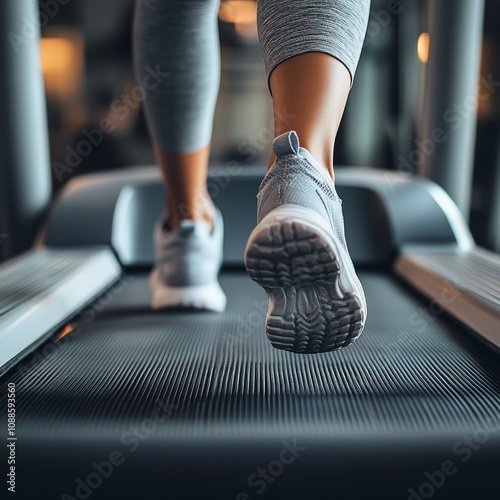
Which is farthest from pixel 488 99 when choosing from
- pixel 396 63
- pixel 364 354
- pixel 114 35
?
pixel 114 35

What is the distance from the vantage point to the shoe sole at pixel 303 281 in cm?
61

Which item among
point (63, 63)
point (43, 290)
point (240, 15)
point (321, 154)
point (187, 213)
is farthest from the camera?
point (63, 63)

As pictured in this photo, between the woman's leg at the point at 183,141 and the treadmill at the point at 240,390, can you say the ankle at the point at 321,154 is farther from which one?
the woman's leg at the point at 183,141

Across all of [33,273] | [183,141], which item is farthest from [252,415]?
[33,273]

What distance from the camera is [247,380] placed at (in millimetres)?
776

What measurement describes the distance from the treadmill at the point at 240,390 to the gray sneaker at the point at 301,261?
0.10 metres

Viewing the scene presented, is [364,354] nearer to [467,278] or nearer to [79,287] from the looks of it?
Answer: [467,278]

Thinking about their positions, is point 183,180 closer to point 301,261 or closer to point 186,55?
point 186,55

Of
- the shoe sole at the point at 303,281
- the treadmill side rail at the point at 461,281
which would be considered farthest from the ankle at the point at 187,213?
the shoe sole at the point at 303,281

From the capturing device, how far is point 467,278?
1178 mm

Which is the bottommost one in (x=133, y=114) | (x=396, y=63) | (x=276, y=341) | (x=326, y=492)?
(x=326, y=492)

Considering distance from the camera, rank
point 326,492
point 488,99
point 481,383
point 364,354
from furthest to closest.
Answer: point 488,99
point 364,354
point 481,383
point 326,492

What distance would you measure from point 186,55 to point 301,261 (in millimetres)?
628

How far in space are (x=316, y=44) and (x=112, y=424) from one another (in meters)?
0.48
